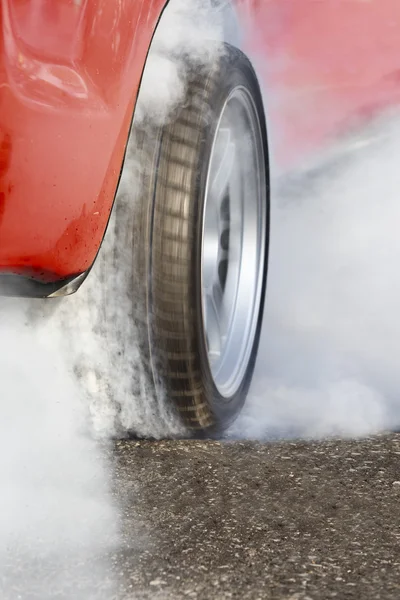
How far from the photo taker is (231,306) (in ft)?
7.97

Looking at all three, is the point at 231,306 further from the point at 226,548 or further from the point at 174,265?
the point at 226,548

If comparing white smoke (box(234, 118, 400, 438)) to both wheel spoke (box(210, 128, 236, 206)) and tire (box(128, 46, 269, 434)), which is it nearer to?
wheel spoke (box(210, 128, 236, 206))

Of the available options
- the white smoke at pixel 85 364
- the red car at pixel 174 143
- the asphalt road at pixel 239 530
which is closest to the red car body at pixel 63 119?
the red car at pixel 174 143

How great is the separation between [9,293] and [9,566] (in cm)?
43

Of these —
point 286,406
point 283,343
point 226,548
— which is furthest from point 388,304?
point 226,548

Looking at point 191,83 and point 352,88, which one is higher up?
point 352,88

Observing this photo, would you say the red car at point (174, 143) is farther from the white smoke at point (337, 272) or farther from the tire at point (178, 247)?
the white smoke at point (337, 272)

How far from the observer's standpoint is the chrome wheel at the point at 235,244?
7.42 feet

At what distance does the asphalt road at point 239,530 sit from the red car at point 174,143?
0.61ft

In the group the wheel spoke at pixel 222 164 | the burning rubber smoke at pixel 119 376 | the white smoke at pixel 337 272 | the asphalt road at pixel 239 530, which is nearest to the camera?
the asphalt road at pixel 239 530

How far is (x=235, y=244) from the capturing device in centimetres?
244

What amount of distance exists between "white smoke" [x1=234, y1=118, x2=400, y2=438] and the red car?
19cm

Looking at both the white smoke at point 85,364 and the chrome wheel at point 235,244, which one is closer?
the white smoke at point 85,364

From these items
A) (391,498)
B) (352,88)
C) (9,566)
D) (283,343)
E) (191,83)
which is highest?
(352,88)
